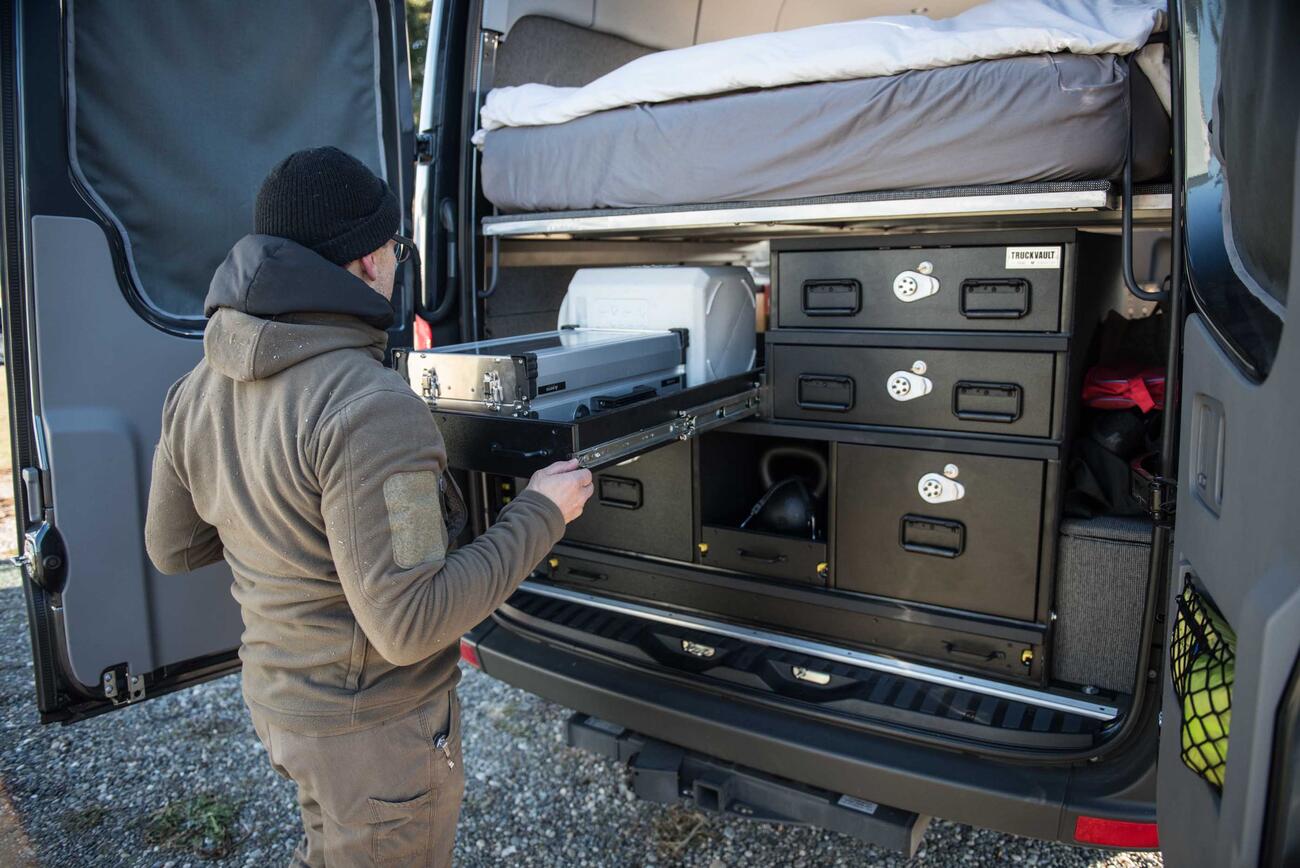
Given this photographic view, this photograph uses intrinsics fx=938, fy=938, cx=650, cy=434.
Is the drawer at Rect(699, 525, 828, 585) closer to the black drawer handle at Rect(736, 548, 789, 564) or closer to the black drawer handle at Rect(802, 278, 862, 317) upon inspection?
the black drawer handle at Rect(736, 548, 789, 564)

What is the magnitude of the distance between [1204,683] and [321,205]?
1.49m

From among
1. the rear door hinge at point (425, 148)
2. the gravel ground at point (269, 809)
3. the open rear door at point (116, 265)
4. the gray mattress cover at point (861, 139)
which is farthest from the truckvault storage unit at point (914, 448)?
the rear door hinge at point (425, 148)

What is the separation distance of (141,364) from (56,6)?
76cm

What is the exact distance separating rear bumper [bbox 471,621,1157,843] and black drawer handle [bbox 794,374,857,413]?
774 millimetres

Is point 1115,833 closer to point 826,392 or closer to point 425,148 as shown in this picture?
point 826,392

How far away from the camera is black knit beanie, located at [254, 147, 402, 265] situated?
1.54 metres

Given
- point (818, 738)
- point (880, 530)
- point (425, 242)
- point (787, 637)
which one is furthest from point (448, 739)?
point (425, 242)

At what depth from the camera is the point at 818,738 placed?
84.2 inches

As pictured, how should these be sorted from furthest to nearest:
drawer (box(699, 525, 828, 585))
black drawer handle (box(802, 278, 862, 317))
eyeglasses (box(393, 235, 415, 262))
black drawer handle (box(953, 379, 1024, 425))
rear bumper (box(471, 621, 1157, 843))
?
drawer (box(699, 525, 828, 585)) < black drawer handle (box(802, 278, 862, 317)) < black drawer handle (box(953, 379, 1024, 425)) < rear bumper (box(471, 621, 1157, 843)) < eyeglasses (box(393, 235, 415, 262))

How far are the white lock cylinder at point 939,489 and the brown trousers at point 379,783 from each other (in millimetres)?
1247

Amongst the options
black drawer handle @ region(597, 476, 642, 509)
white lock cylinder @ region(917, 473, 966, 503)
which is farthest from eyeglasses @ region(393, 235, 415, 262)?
white lock cylinder @ region(917, 473, 966, 503)

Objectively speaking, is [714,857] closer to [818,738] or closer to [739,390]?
[818,738]

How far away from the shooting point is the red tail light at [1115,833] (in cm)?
182

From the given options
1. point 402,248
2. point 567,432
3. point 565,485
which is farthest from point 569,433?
point 402,248
